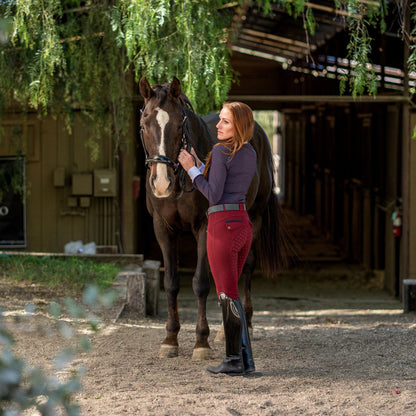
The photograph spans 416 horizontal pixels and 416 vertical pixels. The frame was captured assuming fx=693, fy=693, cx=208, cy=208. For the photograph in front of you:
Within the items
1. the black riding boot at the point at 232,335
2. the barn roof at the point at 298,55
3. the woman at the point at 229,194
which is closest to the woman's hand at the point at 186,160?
the woman at the point at 229,194

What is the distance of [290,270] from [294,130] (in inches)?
423

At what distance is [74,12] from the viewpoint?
7316 mm

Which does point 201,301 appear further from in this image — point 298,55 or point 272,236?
point 298,55

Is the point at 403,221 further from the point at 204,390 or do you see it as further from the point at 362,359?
the point at 204,390

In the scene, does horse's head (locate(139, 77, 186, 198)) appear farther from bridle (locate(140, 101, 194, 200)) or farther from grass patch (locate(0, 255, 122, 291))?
grass patch (locate(0, 255, 122, 291))

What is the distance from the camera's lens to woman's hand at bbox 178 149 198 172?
12.4 feet

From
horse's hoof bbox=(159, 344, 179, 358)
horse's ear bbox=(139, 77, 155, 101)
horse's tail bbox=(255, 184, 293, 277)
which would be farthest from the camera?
horse's tail bbox=(255, 184, 293, 277)

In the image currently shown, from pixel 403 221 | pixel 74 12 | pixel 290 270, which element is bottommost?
pixel 290 270

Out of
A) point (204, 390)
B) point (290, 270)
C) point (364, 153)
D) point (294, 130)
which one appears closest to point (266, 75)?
point (294, 130)

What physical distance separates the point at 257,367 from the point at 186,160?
139 cm

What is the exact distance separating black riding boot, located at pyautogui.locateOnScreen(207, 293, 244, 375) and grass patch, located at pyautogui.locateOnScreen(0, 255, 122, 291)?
2.57 m

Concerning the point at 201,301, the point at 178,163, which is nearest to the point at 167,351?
the point at 201,301

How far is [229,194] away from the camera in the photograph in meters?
3.77

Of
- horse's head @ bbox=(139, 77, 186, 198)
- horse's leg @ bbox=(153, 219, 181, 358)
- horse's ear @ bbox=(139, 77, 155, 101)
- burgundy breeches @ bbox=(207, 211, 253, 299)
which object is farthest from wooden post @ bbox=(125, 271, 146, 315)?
burgundy breeches @ bbox=(207, 211, 253, 299)
